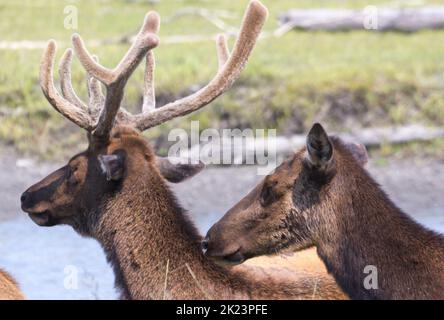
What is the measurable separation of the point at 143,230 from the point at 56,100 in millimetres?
1062

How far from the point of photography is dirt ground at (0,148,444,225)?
1209cm

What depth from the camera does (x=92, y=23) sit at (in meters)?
17.4

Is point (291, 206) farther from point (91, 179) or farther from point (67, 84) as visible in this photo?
point (67, 84)

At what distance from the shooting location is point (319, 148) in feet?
19.2

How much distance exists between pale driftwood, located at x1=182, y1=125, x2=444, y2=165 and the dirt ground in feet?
0.71

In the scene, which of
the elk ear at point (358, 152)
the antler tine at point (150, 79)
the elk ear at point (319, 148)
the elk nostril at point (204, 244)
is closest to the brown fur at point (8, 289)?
the elk nostril at point (204, 244)

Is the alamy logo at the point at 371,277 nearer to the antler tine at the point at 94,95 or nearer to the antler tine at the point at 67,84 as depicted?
the antler tine at the point at 94,95

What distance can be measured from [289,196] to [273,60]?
8.80m

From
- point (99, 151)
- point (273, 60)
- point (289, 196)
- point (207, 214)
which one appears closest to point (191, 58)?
point (273, 60)

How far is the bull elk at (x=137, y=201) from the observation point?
647cm

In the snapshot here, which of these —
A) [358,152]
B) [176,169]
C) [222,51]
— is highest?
[222,51]

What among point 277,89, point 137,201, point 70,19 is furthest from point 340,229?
point 70,19

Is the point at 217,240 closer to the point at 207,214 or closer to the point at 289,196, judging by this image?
the point at 289,196

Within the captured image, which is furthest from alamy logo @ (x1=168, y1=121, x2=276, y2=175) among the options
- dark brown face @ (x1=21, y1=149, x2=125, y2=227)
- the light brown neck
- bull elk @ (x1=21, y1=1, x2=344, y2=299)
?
the light brown neck
